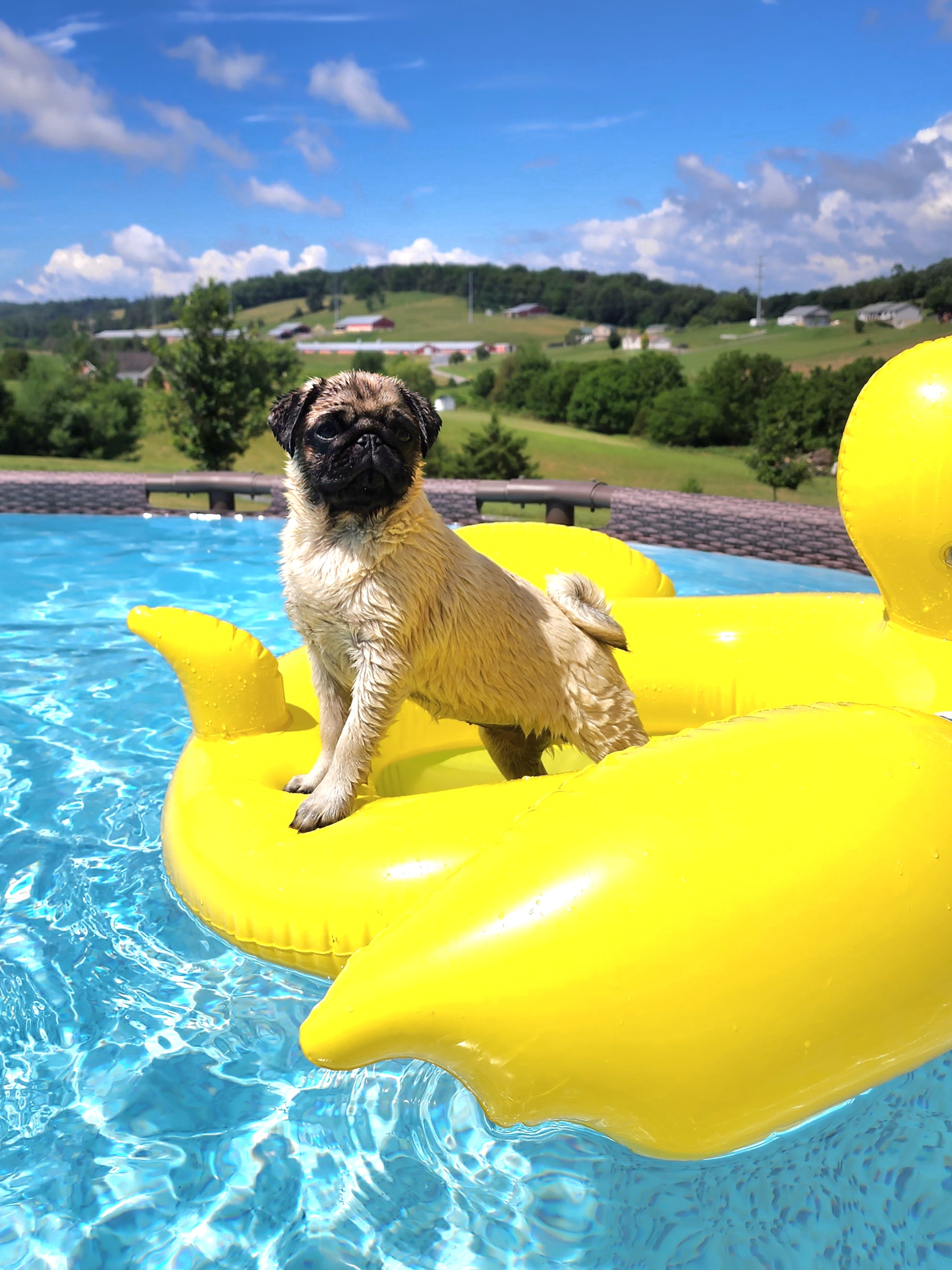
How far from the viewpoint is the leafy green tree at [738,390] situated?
129 ft

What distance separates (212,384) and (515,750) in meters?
24.5

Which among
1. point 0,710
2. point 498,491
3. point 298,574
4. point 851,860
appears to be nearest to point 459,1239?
point 851,860

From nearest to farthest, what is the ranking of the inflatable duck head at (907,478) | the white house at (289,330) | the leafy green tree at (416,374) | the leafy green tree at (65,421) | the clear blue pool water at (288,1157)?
1. the clear blue pool water at (288,1157)
2. the inflatable duck head at (907,478)
3. the leafy green tree at (65,421)
4. the leafy green tree at (416,374)
5. the white house at (289,330)

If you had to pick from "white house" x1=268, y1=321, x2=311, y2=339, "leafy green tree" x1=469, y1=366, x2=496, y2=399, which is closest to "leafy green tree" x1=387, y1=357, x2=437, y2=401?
"leafy green tree" x1=469, y1=366, x2=496, y2=399

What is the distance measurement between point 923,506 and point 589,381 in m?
44.4

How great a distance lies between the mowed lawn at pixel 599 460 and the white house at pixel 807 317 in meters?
9.52

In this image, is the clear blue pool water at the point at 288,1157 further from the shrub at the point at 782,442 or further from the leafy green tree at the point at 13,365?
the leafy green tree at the point at 13,365

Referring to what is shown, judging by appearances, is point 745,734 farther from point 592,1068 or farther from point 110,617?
point 110,617

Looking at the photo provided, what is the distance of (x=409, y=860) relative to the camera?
8.18ft

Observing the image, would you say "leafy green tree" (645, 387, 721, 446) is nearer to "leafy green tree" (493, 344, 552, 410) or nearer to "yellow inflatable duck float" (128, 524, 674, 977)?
"leafy green tree" (493, 344, 552, 410)

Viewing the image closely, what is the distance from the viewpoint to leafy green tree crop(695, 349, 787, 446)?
39406 millimetres

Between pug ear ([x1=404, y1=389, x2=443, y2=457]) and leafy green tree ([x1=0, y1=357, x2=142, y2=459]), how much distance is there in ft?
133

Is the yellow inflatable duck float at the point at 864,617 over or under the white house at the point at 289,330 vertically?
under

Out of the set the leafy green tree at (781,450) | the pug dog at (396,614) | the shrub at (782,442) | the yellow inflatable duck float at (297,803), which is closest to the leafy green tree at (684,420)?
the shrub at (782,442)
